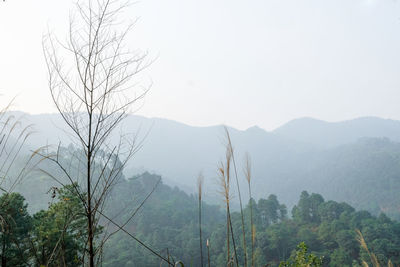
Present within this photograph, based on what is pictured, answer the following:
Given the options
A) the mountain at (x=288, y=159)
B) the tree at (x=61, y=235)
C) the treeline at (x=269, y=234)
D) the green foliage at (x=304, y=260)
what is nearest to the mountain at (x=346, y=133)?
the mountain at (x=288, y=159)

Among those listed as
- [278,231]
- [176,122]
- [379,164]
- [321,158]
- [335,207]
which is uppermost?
[176,122]

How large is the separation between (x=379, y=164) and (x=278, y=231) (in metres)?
65.9

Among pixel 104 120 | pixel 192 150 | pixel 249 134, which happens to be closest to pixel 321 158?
pixel 249 134

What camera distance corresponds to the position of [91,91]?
1.11 m

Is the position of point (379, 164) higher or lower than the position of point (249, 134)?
lower

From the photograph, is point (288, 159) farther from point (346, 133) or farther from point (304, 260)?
point (304, 260)

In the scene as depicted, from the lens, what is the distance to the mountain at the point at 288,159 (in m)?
71.8

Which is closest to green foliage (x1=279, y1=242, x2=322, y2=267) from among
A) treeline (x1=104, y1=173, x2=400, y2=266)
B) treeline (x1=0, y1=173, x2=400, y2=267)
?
treeline (x1=104, y1=173, x2=400, y2=266)

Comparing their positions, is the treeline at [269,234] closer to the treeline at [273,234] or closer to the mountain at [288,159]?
the treeline at [273,234]

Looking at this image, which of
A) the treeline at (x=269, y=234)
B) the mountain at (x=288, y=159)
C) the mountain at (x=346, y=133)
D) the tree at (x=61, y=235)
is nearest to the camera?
the tree at (x=61, y=235)

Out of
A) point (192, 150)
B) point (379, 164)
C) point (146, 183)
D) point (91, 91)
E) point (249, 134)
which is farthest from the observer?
point (249, 134)

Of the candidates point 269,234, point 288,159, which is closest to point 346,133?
point 288,159

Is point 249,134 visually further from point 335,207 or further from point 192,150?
point 335,207

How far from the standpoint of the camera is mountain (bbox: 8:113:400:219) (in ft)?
235
